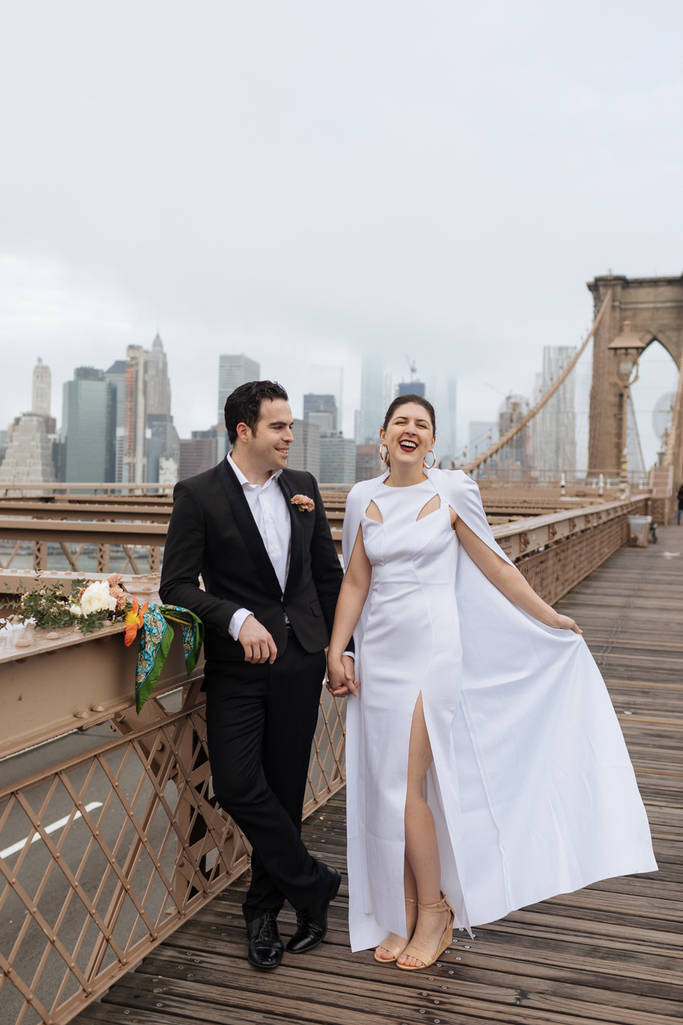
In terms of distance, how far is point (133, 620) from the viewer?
2068 millimetres

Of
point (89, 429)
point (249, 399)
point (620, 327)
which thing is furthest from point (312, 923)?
point (89, 429)

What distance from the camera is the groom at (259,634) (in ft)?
7.17

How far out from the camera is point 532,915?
2.65m

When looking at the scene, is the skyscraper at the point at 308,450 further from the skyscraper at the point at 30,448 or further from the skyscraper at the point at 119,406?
the skyscraper at the point at 119,406

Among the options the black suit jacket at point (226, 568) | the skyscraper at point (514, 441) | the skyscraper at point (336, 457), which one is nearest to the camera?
the black suit jacket at point (226, 568)

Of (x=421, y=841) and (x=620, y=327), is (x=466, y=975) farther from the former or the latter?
(x=620, y=327)

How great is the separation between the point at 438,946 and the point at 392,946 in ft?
0.46

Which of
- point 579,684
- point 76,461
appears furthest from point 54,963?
point 76,461

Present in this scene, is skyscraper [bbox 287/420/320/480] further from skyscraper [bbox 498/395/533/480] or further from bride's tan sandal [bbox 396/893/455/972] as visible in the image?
bride's tan sandal [bbox 396/893/455/972]

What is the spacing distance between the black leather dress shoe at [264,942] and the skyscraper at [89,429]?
49.9 meters

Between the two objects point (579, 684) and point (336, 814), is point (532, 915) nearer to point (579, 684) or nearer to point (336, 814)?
point (579, 684)

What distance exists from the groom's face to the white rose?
581mm

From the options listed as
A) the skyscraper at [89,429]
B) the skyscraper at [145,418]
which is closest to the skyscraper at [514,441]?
the skyscraper at [145,418]

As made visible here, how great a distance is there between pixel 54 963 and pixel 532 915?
28.2ft
